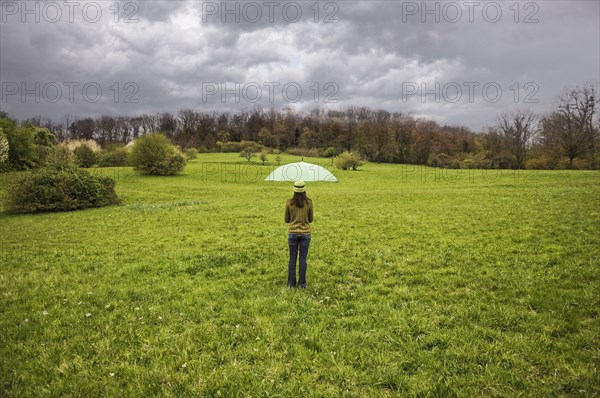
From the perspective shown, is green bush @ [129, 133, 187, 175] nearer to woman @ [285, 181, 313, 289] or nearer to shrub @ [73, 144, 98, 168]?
shrub @ [73, 144, 98, 168]

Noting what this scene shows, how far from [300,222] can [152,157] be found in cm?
4588

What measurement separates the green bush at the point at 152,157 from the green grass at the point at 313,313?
35.3m

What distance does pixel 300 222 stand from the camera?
8430mm

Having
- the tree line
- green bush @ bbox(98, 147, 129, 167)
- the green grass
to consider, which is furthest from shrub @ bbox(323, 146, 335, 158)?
the green grass

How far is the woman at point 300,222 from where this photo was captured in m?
8.37

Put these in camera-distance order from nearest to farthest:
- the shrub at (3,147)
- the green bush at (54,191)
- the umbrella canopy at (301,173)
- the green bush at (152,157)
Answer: the umbrella canopy at (301,173) < the green bush at (54,191) < the shrub at (3,147) < the green bush at (152,157)

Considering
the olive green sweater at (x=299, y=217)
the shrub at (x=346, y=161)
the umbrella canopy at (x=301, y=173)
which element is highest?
the shrub at (x=346, y=161)

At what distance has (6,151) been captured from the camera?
43.3 m

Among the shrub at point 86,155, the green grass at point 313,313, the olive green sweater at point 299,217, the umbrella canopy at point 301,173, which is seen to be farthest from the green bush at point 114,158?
the olive green sweater at point 299,217

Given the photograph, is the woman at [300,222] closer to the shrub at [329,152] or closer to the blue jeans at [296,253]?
the blue jeans at [296,253]

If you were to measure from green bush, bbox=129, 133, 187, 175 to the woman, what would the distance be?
44.9 meters

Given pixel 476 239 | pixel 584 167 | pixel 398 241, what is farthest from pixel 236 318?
pixel 584 167

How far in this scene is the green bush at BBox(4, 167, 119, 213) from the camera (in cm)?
2236

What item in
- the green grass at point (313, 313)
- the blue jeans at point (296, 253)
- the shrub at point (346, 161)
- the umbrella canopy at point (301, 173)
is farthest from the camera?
the shrub at point (346, 161)
